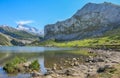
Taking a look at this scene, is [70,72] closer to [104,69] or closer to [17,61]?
[104,69]

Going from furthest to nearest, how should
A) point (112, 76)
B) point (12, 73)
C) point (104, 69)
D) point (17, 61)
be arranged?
point (17, 61) → point (12, 73) → point (104, 69) → point (112, 76)

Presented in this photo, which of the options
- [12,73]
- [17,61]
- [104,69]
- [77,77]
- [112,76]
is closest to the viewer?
[112,76]

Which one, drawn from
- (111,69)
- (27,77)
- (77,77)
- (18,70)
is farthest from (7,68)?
(111,69)

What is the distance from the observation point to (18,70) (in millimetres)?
60156

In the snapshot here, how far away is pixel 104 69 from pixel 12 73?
72.8ft

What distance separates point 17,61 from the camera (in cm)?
6794

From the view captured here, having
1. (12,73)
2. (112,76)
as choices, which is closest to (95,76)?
(112,76)

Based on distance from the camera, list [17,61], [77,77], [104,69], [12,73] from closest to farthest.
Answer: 1. [77,77]
2. [104,69]
3. [12,73]
4. [17,61]

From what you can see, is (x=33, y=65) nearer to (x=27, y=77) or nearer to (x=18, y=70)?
(x=18, y=70)

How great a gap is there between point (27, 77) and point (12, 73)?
811 cm

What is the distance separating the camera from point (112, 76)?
39500mm

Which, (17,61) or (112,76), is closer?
(112,76)

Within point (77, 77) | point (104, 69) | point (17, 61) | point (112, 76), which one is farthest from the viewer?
point (17, 61)

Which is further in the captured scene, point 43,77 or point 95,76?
point 43,77
